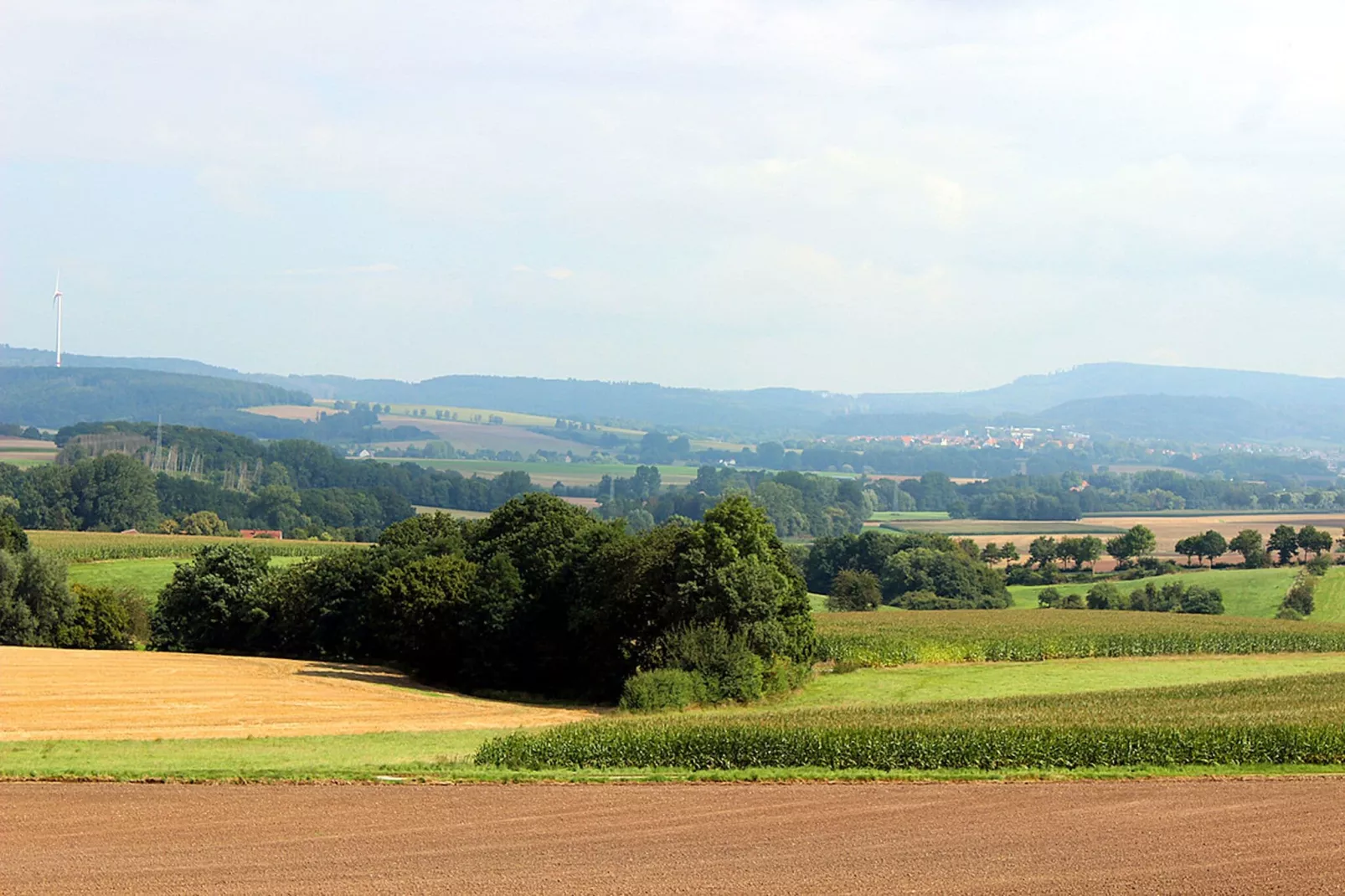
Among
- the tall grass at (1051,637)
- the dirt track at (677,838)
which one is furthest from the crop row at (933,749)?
the tall grass at (1051,637)

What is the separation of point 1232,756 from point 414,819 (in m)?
21.9

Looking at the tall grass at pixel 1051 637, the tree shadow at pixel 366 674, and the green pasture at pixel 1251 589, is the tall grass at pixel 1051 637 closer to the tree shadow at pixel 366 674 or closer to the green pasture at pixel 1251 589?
the green pasture at pixel 1251 589

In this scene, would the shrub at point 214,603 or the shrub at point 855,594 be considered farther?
the shrub at point 855,594

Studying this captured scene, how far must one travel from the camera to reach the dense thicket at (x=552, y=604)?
55062mm

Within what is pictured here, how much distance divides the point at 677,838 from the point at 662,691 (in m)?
23.8

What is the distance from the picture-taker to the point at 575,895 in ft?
75.5

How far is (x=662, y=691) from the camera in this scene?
50.6 meters

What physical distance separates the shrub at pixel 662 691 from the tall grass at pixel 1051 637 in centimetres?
1518

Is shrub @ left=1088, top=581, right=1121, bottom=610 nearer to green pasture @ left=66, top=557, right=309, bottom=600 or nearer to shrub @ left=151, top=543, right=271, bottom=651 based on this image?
green pasture @ left=66, top=557, right=309, bottom=600

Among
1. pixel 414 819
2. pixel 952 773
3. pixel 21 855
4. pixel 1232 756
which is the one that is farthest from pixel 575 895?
pixel 1232 756

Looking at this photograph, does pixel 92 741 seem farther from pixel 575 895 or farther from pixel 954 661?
pixel 954 661

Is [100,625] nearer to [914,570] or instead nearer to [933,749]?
[933,749]

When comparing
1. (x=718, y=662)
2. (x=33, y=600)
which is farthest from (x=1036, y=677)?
(x=33, y=600)

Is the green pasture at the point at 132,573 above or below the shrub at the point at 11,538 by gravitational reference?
below
